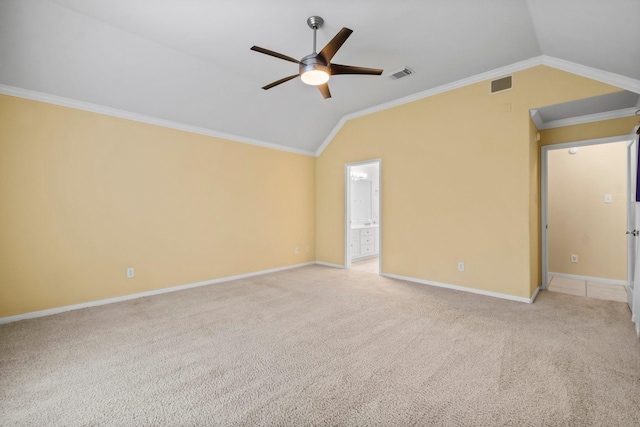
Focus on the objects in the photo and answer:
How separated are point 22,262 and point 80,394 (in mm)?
2231

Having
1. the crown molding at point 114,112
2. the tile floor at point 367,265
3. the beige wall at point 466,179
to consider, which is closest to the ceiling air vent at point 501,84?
the beige wall at point 466,179

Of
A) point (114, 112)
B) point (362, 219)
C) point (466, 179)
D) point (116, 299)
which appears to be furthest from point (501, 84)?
point (116, 299)

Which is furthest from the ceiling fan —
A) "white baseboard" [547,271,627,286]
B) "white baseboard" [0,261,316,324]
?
"white baseboard" [547,271,627,286]

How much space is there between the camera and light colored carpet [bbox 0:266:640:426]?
1.69m

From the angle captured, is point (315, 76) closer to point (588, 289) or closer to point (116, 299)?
point (116, 299)

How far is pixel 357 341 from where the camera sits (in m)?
2.62

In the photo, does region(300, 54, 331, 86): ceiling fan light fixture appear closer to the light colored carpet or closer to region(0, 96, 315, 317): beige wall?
the light colored carpet

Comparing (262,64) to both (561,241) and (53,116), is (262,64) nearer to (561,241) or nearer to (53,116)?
(53,116)

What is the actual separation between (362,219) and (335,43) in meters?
5.43

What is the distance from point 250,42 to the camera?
3.17m

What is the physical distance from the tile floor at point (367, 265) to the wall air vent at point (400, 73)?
11.1ft

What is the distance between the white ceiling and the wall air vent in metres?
0.07

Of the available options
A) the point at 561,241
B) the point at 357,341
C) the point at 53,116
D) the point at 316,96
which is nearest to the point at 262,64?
the point at 316,96

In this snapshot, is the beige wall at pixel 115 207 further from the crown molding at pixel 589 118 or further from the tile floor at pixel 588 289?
the tile floor at pixel 588 289
